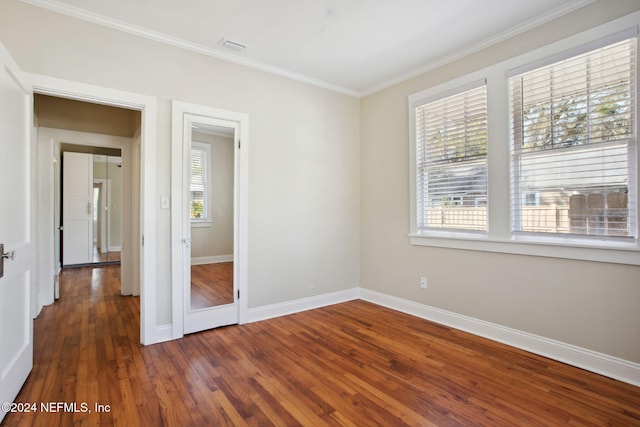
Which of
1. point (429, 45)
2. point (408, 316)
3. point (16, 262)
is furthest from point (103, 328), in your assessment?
point (429, 45)

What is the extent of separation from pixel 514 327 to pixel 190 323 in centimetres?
307

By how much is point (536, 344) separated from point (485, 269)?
73 centimetres

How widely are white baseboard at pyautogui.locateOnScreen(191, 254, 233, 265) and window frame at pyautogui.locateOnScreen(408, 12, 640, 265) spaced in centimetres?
214

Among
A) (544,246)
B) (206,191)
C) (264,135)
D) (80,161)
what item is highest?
(80,161)

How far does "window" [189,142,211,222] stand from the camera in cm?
321

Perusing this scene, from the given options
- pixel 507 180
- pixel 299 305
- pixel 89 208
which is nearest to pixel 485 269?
pixel 507 180

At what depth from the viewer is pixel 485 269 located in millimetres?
3109

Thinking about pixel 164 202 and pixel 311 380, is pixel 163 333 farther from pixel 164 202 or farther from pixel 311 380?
pixel 311 380

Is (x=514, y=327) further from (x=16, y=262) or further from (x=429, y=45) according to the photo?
(x=16, y=262)

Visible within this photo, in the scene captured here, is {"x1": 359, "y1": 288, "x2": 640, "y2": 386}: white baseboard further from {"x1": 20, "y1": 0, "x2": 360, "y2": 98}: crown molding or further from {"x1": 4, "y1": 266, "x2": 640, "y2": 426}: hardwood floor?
{"x1": 20, "y1": 0, "x2": 360, "y2": 98}: crown molding

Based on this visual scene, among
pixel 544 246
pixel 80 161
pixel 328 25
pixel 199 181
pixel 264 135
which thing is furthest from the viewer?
pixel 80 161

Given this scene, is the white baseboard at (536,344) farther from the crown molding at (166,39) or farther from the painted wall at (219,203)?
the crown molding at (166,39)

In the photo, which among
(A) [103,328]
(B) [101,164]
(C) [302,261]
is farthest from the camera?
(B) [101,164]

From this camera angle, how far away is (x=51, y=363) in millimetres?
2555
